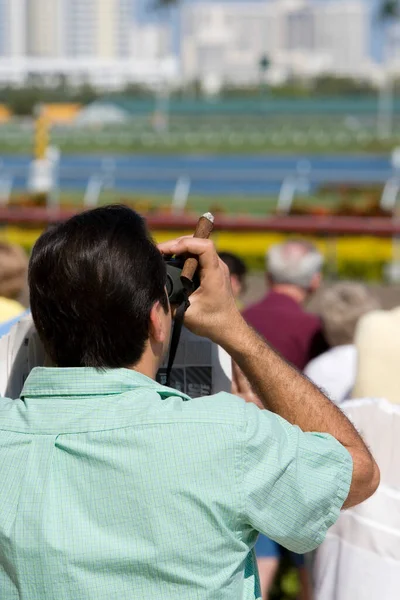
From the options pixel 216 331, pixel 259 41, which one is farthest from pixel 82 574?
pixel 259 41

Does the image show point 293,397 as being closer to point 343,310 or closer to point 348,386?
point 348,386

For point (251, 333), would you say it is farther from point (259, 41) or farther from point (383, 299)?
point (259, 41)

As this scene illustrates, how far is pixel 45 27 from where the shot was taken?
165250mm

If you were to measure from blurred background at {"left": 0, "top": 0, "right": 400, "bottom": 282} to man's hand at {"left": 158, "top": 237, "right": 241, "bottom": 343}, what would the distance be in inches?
378

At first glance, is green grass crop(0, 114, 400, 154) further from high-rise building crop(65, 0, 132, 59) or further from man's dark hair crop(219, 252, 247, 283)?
high-rise building crop(65, 0, 132, 59)

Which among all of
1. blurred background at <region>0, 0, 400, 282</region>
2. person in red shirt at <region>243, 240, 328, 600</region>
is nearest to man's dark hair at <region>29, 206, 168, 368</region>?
person in red shirt at <region>243, 240, 328, 600</region>

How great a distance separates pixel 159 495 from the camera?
123 cm

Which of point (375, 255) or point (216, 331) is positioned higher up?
point (216, 331)

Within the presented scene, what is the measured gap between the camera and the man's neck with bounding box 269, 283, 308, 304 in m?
3.67

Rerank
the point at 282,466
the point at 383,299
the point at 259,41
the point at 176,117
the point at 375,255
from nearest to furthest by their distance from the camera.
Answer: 1. the point at 282,466
2. the point at 383,299
3. the point at 375,255
4. the point at 176,117
5. the point at 259,41

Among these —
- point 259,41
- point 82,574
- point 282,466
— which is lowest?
point 259,41

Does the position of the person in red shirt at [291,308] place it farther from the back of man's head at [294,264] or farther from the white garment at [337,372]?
the white garment at [337,372]

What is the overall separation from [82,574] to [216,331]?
377 millimetres

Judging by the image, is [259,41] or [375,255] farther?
[259,41]
